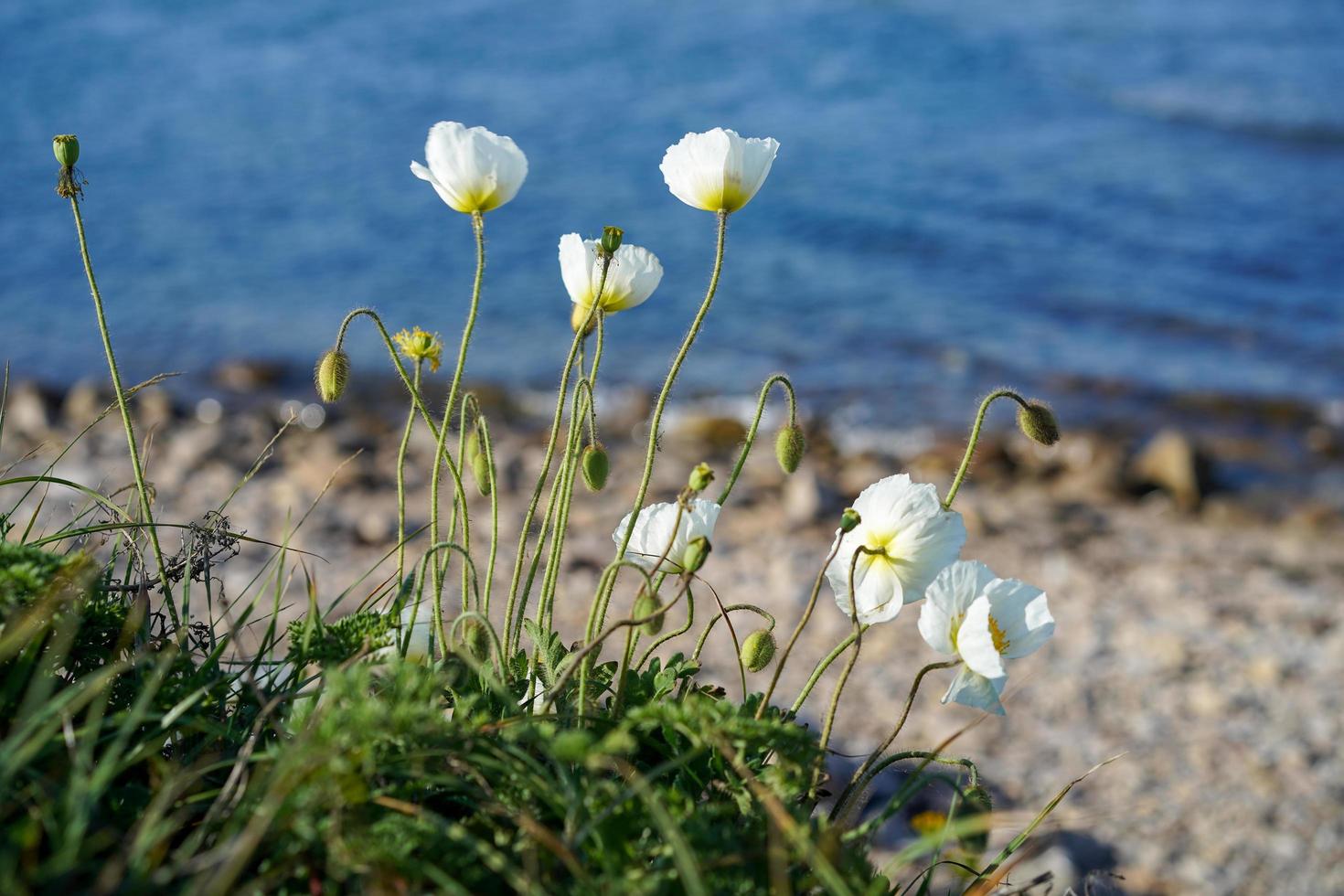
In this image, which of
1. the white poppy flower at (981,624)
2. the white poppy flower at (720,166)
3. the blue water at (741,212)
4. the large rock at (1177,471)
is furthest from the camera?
the blue water at (741,212)

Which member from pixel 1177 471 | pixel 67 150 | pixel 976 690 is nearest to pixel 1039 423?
pixel 976 690

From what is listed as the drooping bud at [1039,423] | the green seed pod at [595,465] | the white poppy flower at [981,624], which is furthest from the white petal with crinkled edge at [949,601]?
the green seed pod at [595,465]

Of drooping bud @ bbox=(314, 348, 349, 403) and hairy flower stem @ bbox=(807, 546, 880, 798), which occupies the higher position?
drooping bud @ bbox=(314, 348, 349, 403)

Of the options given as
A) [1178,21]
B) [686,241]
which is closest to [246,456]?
[686,241]

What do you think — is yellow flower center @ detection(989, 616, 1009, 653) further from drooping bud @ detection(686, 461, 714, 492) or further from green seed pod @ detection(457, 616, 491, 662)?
green seed pod @ detection(457, 616, 491, 662)

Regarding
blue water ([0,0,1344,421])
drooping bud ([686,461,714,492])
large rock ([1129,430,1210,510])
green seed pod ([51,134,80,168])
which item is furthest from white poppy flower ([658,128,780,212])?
blue water ([0,0,1344,421])

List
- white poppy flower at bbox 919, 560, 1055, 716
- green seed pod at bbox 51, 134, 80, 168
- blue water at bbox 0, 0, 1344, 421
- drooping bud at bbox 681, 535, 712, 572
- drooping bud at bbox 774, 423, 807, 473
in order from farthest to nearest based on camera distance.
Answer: blue water at bbox 0, 0, 1344, 421
drooping bud at bbox 774, 423, 807, 473
green seed pod at bbox 51, 134, 80, 168
white poppy flower at bbox 919, 560, 1055, 716
drooping bud at bbox 681, 535, 712, 572

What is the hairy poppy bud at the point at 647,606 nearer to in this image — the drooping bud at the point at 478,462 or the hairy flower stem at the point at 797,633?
the hairy flower stem at the point at 797,633
